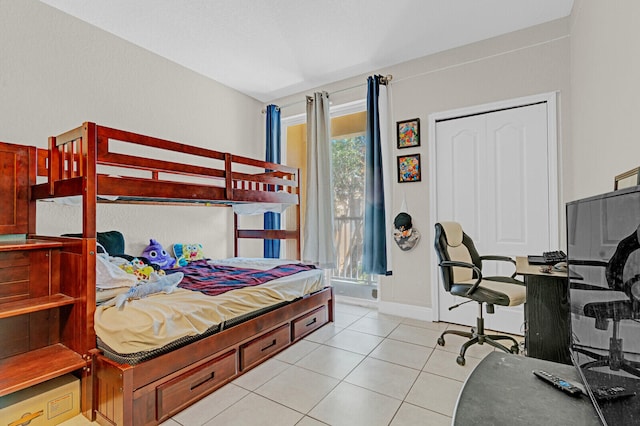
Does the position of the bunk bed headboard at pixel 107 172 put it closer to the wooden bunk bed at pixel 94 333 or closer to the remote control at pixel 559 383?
the wooden bunk bed at pixel 94 333

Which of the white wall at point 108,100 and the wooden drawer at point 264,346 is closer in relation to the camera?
the wooden drawer at point 264,346

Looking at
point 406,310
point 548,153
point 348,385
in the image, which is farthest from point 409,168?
point 348,385

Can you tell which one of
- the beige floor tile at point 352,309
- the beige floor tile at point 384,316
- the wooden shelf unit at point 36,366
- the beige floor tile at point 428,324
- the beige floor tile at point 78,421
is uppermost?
the wooden shelf unit at point 36,366

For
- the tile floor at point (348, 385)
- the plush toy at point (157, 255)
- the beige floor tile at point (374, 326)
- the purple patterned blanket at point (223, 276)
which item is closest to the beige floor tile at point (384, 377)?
the tile floor at point (348, 385)

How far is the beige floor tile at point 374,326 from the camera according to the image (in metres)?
2.99

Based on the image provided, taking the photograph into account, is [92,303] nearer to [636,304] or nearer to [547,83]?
[636,304]

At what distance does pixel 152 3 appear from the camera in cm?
250

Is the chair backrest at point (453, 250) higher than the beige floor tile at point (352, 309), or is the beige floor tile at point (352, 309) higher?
the chair backrest at point (453, 250)

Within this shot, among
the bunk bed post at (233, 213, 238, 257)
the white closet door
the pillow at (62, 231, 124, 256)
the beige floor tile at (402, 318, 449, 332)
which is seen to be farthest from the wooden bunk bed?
the white closet door

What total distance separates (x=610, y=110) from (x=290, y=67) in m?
2.90

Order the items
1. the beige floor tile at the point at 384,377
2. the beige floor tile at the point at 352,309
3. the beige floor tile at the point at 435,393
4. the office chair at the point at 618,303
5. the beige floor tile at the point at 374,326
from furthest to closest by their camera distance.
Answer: the beige floor tile at the point at 352,309 → the beige floor tile at the point at 374,326 → the beige floor tile at the point at 384,377 → the beige floor tile at the point at 435,393 → the office chair at the point at 618,303

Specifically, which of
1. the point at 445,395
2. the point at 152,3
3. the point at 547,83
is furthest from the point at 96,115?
the point at 547,83

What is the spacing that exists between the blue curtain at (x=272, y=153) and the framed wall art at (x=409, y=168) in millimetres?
1739

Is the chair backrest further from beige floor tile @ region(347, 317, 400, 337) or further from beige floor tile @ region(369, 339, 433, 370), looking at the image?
beige floor tile @ region(347, 317, 400, 337)
